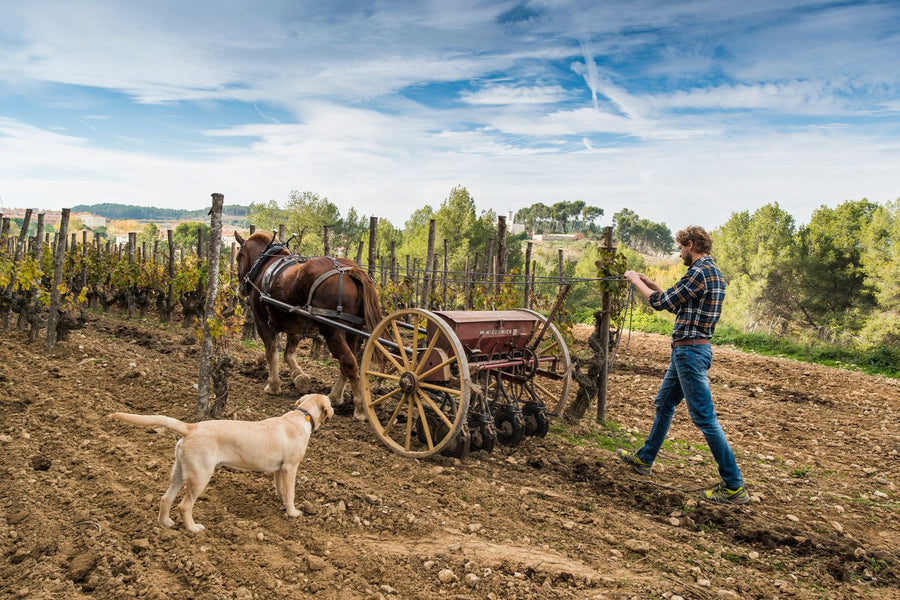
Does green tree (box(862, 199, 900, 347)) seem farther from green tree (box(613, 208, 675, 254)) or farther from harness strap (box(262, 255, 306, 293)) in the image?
Answer: green tree (box(613, 208, 675, 254))

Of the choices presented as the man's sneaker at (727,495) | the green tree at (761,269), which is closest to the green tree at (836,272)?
the green tree at (761,269)

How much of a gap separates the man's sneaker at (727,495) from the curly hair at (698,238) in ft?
7.23

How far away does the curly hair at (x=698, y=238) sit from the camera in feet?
17.2

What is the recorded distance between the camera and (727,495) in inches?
198

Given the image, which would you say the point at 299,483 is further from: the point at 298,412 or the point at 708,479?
the point at 708,479

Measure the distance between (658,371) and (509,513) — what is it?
376 inches

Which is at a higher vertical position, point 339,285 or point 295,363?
point 339,285

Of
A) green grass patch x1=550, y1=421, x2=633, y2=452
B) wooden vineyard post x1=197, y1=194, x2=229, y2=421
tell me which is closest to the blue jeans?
green grass patch x1=550, y1=421, x2=633, y2=452

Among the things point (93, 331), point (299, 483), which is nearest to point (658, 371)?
point (299, 483)

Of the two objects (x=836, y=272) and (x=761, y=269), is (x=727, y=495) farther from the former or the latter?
(x=761, y=269)

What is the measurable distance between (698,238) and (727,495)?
2.39m

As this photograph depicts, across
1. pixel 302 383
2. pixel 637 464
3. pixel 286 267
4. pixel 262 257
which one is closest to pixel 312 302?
pixel 286 267

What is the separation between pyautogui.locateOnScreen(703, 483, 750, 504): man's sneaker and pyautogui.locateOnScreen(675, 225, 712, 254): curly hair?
86.8 inches

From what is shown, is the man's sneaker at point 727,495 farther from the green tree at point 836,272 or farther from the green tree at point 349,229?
the green tree at point 349,229
